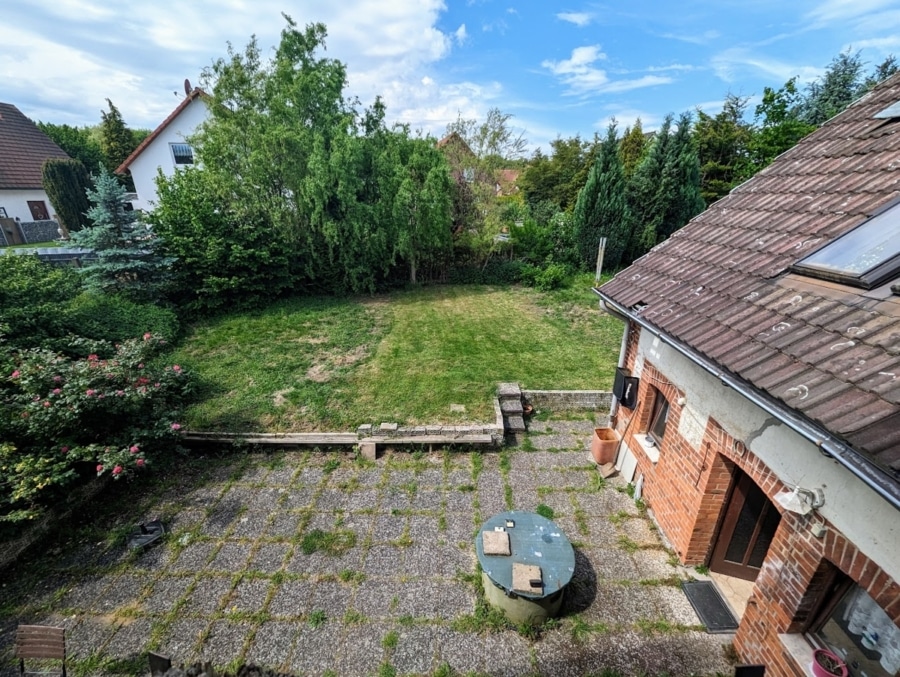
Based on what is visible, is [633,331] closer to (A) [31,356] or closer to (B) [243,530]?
(B) [243,530]

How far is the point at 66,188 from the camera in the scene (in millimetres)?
20812

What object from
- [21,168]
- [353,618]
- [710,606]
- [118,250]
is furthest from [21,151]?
[710,606]

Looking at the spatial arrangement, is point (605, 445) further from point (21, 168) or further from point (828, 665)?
point (21, 168)

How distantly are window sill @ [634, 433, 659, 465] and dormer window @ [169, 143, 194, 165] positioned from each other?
2643cm

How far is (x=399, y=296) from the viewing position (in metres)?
15.1

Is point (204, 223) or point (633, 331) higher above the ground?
point (204, 223)

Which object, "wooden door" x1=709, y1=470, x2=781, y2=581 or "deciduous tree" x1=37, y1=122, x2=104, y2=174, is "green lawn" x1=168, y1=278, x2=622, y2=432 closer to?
"wooden door" x1=709, y1=470, x2=781, y2=581

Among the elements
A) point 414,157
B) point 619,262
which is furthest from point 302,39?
point 619,262

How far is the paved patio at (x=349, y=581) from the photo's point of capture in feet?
12.1

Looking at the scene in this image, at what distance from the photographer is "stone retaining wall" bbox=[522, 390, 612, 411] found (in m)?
7.77

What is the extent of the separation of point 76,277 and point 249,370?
5615mm

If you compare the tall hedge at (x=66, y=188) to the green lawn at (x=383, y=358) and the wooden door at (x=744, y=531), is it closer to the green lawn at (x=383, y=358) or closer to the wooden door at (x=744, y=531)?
the green lawn at (x=383, y=358)

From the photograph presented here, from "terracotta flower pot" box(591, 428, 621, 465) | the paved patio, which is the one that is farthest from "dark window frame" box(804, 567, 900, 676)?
"terracotta flower pot" box(591, 428, 621, 465)

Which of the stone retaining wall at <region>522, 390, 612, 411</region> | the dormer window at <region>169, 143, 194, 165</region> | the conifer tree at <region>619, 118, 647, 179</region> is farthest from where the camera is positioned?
the conifer tree at <region>619, 118, 647, 179</region>
